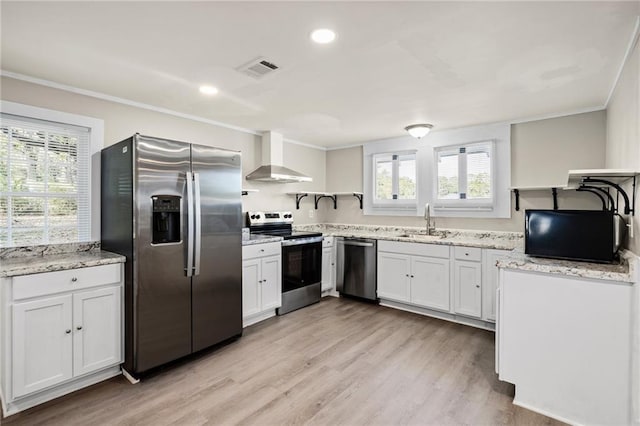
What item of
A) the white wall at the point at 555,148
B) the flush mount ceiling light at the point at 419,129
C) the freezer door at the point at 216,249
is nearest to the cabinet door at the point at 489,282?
the white wall at the point at 555,148

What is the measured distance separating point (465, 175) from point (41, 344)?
4.42 m

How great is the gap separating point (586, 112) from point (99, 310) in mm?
4777

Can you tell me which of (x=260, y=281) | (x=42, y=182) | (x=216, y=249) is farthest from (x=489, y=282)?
(x=42, y=182)

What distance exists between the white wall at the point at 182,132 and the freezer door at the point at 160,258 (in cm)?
85

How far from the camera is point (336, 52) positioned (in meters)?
2.09

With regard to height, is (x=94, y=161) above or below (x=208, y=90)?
below

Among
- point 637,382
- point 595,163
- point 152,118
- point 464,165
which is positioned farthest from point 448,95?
point 152,118

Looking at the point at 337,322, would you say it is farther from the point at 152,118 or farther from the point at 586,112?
the point at 586,112

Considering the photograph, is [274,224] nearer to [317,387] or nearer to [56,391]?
[317,387]

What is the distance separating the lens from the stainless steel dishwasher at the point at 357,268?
4.27m

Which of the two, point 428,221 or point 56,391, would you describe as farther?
point 428,221

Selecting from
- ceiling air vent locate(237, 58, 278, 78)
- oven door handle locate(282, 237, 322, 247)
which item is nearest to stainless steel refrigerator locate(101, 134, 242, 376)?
ceiling air vent locate(237, 58, 278, 78)

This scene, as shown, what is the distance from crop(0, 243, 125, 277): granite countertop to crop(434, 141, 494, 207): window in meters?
3.74

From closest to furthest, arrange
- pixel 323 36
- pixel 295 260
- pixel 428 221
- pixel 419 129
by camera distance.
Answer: pixel 323 36 < pixel 419 129 < pixel 295 260 < pixel 428 221
